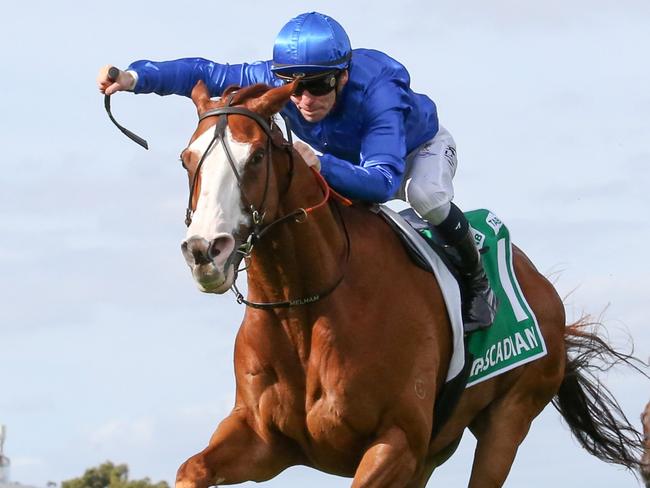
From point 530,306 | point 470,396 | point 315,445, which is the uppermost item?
point 530,306

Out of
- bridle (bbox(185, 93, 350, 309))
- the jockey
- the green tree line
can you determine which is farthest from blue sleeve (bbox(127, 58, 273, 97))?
the green tree line

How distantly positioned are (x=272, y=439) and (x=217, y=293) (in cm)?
144

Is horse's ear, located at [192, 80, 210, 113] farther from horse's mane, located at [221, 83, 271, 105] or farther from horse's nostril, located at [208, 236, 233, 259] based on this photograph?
horse's nostril, located at [208, 236, 233, 259]

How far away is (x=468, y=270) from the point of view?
10.1 metres

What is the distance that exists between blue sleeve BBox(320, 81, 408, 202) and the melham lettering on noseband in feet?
0.44

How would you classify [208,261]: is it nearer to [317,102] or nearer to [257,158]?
[257,158]

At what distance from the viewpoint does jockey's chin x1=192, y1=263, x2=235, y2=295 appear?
7664 millimetres

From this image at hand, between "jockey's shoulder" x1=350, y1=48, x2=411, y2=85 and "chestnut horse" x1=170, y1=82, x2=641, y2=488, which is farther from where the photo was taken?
"jockey's shoulder" x1=350, y1=48, x2=411, y2=85

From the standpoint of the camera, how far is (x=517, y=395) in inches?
423

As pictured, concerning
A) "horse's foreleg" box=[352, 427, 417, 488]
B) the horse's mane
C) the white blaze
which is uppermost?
the horse's mane

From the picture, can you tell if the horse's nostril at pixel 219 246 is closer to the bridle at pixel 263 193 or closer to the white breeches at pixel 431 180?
the bridle at pixel 263 193

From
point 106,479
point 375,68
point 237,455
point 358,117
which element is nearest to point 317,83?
point 358,117

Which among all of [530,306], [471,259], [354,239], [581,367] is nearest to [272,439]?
[354,239]

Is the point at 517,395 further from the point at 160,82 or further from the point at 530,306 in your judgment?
the point at 160,82
